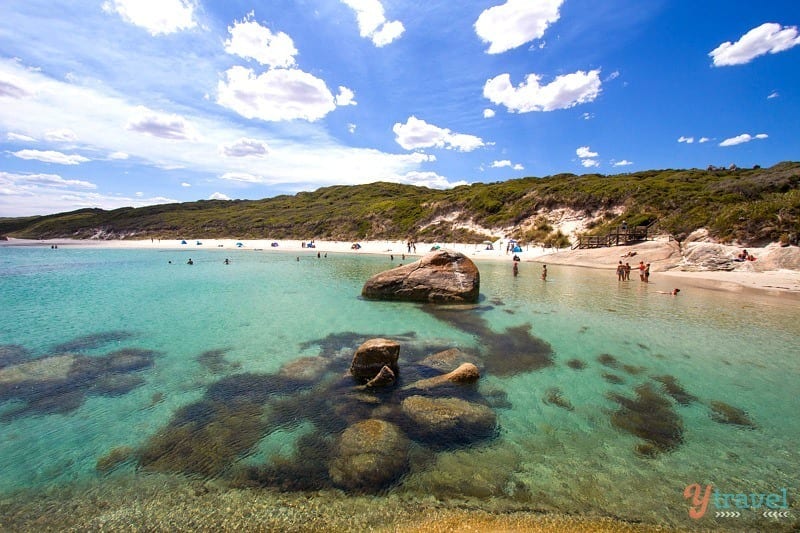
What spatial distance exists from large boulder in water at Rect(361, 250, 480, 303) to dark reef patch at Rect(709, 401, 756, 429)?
12996mm

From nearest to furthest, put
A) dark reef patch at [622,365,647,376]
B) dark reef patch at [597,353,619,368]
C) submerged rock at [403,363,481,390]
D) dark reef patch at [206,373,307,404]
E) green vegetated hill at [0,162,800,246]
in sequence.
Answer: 1. dark reef patch at [206,373,307,404]
2. submerged rock at [403,363,481,390]
3. dark reef patch at [622,365,647,376]
4. dark reef patch at [597,353,619,368]
5. green vegetated hill at [0,162,800,246]

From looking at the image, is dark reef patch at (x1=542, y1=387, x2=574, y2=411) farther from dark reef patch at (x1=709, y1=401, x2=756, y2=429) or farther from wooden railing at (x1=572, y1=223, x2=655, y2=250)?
wooden railing at (x1=572, y1=223, x2=655, y2=250)

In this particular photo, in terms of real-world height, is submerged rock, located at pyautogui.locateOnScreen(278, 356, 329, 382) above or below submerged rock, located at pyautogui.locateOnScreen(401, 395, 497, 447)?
above

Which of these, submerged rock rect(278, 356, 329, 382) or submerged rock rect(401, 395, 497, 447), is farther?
submerged rock rect(278, 356, 329, 382)

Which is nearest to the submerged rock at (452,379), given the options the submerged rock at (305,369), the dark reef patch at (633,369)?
the submerged rock at (305,369)

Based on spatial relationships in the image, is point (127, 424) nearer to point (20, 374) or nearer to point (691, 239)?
point (20, 374)

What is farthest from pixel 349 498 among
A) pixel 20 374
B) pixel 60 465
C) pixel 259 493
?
pixel 20 374

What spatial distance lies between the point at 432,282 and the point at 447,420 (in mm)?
13668

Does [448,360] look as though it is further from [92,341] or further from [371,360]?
[92,341]

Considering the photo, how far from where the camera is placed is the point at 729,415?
849cm

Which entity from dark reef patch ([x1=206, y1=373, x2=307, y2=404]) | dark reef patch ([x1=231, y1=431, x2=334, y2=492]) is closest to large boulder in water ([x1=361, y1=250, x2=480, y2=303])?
dark reef patch ([x1=206, y1=373, x2=307, y2=404])

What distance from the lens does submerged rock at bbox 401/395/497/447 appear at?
7.37 metres

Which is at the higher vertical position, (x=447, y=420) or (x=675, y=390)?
(x=447, y=420)

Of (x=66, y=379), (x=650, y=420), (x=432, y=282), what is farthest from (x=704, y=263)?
(x=66, y=379)
